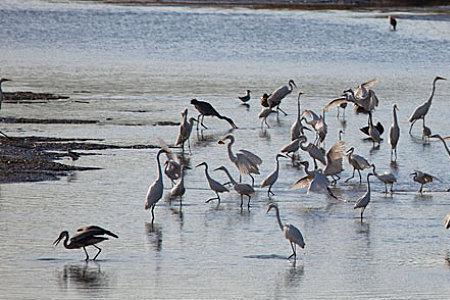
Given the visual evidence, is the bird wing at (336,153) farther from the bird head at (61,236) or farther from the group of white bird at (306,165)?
the bird head at (61,236)

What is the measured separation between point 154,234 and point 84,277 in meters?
1.71

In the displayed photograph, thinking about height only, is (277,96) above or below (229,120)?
above

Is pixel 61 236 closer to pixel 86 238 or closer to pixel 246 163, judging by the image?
pixel 86 238

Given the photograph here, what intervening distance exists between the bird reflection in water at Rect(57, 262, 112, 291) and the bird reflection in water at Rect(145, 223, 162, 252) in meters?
0.83

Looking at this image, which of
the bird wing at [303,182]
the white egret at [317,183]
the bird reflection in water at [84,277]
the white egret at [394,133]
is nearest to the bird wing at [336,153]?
the bird wing at [303,182]

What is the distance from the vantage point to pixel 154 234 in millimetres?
11797

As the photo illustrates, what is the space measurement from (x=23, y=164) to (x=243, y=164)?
8.42 ft

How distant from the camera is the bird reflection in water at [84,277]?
986cm

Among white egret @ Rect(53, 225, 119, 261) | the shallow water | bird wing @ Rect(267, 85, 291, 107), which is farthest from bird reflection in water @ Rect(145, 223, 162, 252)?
bird wing @ Rect(267, 85, 291, 107)

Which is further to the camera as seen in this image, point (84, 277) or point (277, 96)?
point (277, 96)

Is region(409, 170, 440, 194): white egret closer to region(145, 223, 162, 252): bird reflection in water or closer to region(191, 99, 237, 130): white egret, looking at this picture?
region(145, 223, 162, 252): bird reflection in water

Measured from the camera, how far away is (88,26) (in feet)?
140

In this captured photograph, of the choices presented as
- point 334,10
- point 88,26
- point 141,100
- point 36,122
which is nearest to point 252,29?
point 88,26

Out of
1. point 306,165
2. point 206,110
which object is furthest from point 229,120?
point 306,165
